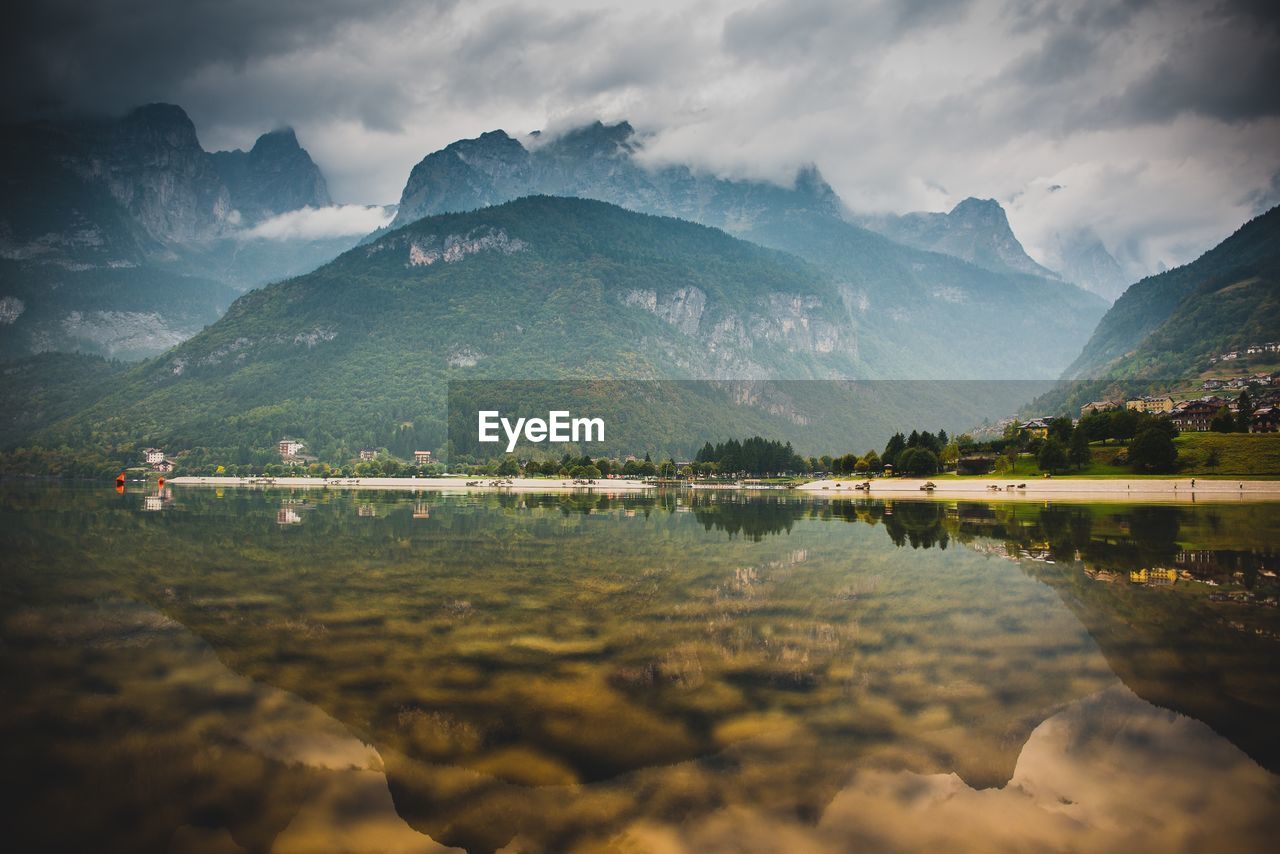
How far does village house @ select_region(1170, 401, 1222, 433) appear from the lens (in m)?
110

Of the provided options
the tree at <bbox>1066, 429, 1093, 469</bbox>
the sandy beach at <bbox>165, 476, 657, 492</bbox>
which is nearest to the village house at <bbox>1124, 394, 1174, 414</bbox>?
the tree at <bbox>1066, 429, 1093, 469</bbox>

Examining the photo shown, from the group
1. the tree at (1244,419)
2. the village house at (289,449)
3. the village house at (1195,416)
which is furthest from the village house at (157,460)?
the village house at (1195,416)

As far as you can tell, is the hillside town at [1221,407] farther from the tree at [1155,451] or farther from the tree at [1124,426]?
the tree at [1155,451]

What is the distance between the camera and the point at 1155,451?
73062 millimetres

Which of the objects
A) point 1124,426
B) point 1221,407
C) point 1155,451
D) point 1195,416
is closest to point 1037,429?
point 1195,416

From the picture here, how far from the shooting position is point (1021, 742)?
806cm

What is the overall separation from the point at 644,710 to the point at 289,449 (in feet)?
655

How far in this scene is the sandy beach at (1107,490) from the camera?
60094mm

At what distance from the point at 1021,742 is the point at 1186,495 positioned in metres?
68.4

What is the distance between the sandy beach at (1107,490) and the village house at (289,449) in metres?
155

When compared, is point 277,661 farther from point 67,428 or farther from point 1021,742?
point 67,428

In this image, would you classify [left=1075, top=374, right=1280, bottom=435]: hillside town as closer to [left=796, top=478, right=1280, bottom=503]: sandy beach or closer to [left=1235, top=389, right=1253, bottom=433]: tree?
[left=1235, top=389, right=1253, bottom=433]: tree

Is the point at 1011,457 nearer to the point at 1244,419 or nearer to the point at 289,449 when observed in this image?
the point at 1244,419

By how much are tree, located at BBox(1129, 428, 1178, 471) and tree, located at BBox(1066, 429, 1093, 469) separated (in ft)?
15.6
